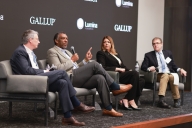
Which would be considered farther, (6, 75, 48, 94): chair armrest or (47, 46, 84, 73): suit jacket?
(47, 46, 84, 73): suit jacket

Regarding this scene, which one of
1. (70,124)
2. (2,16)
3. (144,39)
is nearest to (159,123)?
(70,124)

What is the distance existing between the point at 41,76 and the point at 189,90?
5426mm

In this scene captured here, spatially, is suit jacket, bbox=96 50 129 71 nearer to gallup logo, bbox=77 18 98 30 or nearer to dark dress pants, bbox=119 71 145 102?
dark dress pants, bbox=119 71 145 102

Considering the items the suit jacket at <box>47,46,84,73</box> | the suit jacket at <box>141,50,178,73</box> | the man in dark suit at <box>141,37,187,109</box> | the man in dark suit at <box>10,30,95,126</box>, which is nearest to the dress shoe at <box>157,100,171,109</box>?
the man in dark suit at <box>141,37,187,109</box>

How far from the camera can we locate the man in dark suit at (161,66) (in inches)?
240

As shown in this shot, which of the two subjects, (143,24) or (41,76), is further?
(143,24)

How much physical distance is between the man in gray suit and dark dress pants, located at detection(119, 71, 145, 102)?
296mm

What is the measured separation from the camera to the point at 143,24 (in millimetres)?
8586

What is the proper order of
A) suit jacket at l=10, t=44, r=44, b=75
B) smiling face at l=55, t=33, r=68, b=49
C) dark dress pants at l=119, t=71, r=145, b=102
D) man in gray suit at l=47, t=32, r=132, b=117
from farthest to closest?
dark dress pants at l=119, t=71, r=145, b=102
smiling face at l=55, t=33, r=68, b=49
man in gray suit at l=47, t=32, r=132, b=117
suit jacket at l=10, t=44, r=44, b=75

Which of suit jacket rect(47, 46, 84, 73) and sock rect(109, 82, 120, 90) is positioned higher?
suit jacket rect(47, 46, 84, 73)

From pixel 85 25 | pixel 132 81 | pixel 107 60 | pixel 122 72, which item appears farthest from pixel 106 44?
pixel 85 25

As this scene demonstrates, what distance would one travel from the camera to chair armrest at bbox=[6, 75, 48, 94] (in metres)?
4.27

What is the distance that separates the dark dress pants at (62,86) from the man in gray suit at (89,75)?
23.3 inches

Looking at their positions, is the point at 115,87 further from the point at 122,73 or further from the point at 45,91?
the point at 45,91
